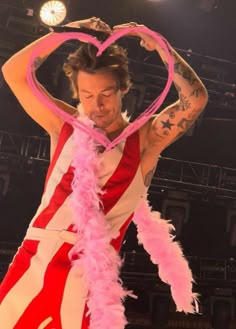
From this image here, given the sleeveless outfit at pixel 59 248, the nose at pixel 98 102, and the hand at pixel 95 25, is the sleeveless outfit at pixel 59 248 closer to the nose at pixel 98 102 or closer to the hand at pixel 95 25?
the nose at pixel 98 102

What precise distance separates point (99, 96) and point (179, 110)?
9.6 inches

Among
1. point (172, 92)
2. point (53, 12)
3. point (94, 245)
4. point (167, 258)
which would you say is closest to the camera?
point (94, 245)

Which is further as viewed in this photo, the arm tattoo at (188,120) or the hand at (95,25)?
the arm tattoo at (188,120)

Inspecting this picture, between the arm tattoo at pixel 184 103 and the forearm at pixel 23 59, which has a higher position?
the forearm at pixel 23 59

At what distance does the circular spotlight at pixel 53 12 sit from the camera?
3.97 metres

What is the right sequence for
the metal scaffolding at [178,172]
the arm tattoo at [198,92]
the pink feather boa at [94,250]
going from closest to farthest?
the pink feather boa at [94,250], the arm tattoo at [198,92], the metal scaffolding at [178,172]

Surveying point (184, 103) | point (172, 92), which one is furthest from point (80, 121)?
point (172, 92)

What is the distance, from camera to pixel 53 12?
3.98 m

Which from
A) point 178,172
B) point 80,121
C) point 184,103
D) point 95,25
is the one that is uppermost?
point 178,172

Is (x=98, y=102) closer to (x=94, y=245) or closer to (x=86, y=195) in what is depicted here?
(x=86, y=195)

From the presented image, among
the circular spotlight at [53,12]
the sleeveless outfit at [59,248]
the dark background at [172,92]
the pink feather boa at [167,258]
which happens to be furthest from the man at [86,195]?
the dark background at [172,92]

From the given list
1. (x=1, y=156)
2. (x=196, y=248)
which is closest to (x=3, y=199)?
(x=1, y=156)

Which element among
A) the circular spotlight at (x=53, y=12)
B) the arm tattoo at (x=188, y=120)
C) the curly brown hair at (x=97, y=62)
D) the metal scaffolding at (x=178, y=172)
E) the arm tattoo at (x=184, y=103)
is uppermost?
the circular spotlight at (x=53, y=12)

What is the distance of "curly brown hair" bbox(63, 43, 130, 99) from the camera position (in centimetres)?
133
